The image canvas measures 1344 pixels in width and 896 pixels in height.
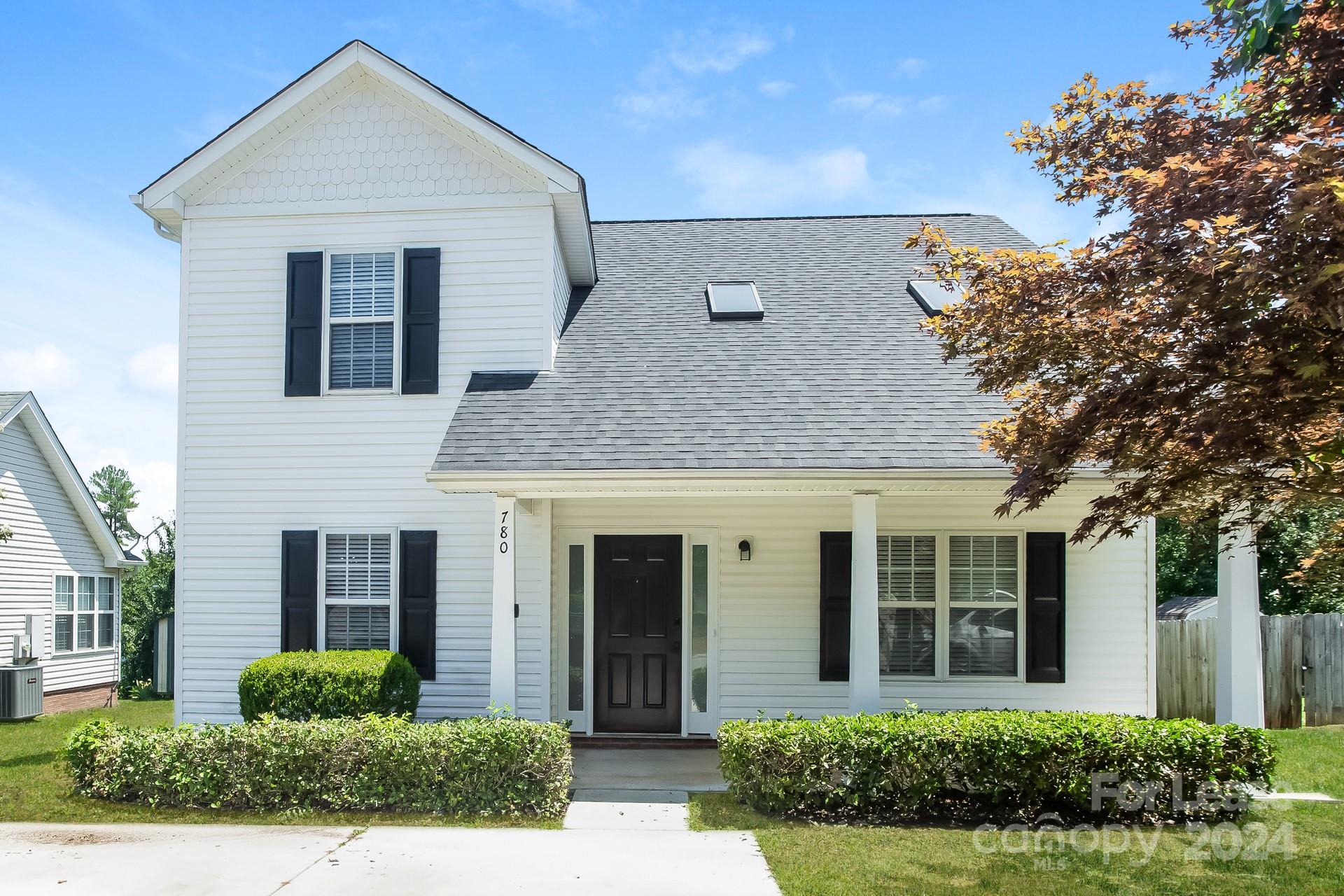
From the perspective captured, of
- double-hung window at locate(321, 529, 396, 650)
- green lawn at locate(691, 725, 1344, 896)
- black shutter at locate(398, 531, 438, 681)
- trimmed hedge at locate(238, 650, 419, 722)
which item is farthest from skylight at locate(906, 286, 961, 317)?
trimmed hedge at locate(238, 650, 419, 722)

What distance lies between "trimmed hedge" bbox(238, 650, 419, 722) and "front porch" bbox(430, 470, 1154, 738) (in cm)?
153

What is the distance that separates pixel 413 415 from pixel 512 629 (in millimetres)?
2724

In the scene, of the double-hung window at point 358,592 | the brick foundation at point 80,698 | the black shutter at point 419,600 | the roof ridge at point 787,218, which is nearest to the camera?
the black shutter at point 419,600

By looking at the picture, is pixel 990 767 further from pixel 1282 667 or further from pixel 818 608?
pixel 1282 667

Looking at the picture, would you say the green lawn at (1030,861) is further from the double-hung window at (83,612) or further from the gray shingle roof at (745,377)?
the double-hung window at (83,612)

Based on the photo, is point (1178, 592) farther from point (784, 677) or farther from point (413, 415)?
point (413, 415)

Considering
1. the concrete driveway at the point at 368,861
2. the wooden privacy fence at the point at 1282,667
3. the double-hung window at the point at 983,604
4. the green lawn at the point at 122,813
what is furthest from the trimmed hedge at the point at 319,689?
the wooden privacy fence at the point at 1282,667

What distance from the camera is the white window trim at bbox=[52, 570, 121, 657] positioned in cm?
1667

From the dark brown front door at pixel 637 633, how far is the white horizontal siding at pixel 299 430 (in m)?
1.37

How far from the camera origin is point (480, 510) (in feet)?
32.2

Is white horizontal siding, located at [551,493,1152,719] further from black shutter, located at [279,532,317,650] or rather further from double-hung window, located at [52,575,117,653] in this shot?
double-hung window, located at [52,575,117,653]

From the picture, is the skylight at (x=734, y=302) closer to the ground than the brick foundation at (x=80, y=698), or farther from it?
farther from it

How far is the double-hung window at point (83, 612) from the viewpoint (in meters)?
16.9

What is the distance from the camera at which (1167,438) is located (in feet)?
17.9
